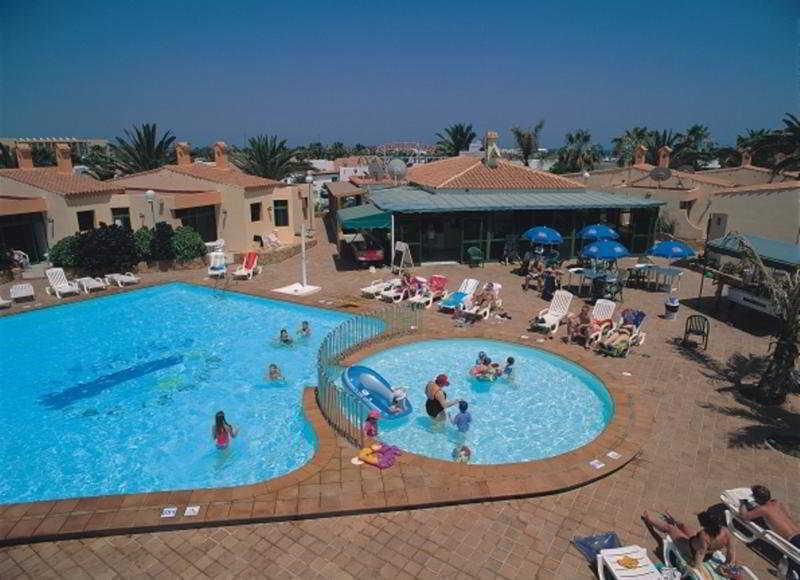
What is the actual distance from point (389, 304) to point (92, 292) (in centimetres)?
1200

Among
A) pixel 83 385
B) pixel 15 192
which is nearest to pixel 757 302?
pixel 83 385

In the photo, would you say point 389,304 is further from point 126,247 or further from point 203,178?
point 203,178

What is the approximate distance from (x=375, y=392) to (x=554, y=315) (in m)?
7.07

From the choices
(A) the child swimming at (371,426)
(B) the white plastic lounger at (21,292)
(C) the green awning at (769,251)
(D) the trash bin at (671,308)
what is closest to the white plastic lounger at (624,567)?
(A) the child swimming at (371,426)

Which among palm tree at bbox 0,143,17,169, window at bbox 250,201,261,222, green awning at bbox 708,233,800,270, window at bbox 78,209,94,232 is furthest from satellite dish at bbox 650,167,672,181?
palm tree at bbox 0,143,17,169

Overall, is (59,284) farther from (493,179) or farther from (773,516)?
(773,516)

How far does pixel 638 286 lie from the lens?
67.9ft

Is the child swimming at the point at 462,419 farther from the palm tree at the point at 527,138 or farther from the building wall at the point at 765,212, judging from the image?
the palm tree at the point at 527,138

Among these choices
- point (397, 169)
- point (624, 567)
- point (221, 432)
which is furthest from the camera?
point (397, 169)

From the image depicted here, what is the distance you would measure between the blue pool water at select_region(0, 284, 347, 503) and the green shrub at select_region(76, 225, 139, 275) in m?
2.21

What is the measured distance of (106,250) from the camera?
21328 millimetres

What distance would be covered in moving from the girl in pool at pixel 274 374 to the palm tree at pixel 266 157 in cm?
2546

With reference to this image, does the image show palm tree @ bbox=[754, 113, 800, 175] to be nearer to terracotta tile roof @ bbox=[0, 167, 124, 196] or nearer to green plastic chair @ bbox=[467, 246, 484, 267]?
green plastic chair @ bbox=[467, 246, 484, 267]

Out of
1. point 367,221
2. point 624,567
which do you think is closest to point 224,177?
point 367,221
